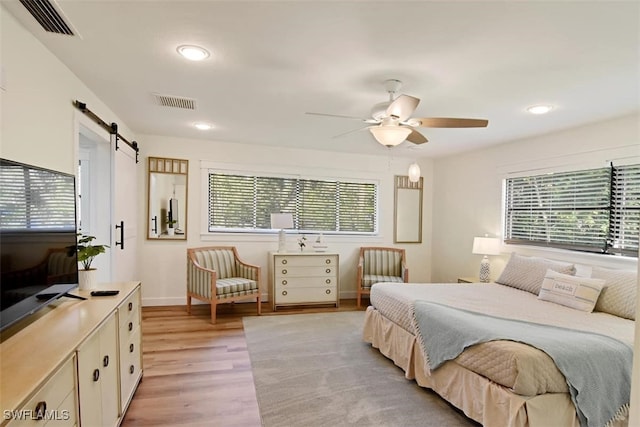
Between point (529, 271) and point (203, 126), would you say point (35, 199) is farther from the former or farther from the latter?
point (529, 271)

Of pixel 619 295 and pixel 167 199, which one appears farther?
pixel 167 199

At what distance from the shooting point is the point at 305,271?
4848 mm

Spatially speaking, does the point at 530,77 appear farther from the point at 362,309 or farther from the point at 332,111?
the point at 362,309

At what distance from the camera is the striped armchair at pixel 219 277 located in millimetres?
4133

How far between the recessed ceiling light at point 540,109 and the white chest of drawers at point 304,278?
9.76ft

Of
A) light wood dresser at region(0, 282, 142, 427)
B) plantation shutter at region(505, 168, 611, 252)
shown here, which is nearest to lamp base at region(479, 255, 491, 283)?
plantation shutter at region(505, 168, 611, 252)

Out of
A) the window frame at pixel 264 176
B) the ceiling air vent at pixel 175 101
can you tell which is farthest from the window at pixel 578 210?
the ceiling air vent at pixel 175 101

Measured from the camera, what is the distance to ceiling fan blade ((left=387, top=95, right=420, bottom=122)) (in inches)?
88.0

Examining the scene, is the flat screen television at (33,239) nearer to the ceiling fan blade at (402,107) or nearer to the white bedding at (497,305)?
the ceiling fan blade at (402,107)

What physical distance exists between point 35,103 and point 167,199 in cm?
286

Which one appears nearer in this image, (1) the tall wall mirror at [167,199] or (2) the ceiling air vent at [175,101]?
(2) the ceiling air vent at [175,101]

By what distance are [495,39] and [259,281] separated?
3.66 meters

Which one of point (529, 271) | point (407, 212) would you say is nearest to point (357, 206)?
point (407, 212)

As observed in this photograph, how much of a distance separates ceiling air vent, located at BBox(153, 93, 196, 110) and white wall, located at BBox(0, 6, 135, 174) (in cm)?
59
